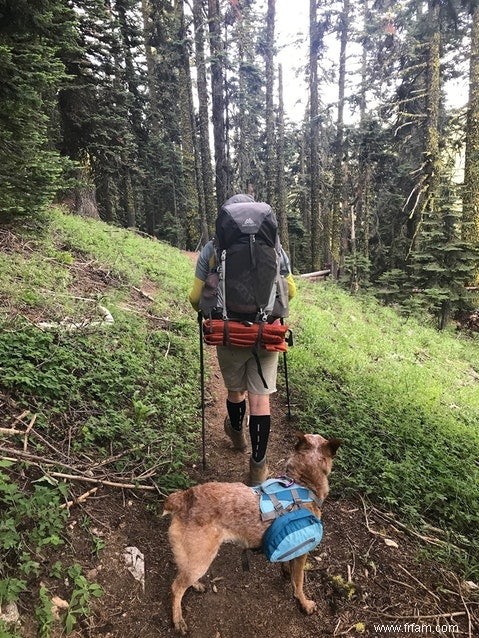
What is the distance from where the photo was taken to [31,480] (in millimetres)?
3010

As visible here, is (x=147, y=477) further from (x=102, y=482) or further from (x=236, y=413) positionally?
(x=236, y=413)

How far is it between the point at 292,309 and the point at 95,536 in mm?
8435

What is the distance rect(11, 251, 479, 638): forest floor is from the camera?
8.83 feet

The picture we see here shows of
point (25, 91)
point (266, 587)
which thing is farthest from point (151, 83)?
point (266, 587)

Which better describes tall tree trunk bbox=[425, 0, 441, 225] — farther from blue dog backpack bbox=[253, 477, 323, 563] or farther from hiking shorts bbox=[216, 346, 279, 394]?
blue dog backpack bbox=[253, 477, 323, 563]

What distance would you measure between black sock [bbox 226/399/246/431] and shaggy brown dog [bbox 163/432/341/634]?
1.38 meters

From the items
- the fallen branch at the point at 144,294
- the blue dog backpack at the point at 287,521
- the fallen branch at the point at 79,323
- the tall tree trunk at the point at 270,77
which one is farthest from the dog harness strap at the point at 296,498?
the tall tree trunk at the point at 270,77

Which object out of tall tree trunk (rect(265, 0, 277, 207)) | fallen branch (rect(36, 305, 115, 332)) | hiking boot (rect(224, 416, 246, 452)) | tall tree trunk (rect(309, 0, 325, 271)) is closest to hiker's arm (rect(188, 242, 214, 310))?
hiking boot (rect(224, 416, 246, 452))

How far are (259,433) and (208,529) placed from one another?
3.97 feet

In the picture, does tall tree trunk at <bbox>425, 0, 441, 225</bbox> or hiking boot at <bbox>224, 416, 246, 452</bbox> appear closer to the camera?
hiking boot at <bbox>224, 416, 246, 452</bbox>

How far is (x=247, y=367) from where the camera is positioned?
387cm

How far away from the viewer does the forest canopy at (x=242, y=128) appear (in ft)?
20.0

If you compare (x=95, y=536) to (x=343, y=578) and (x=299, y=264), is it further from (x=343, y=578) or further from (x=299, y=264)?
(x=299, y=264)

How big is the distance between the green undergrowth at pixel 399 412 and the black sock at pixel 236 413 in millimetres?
1165
